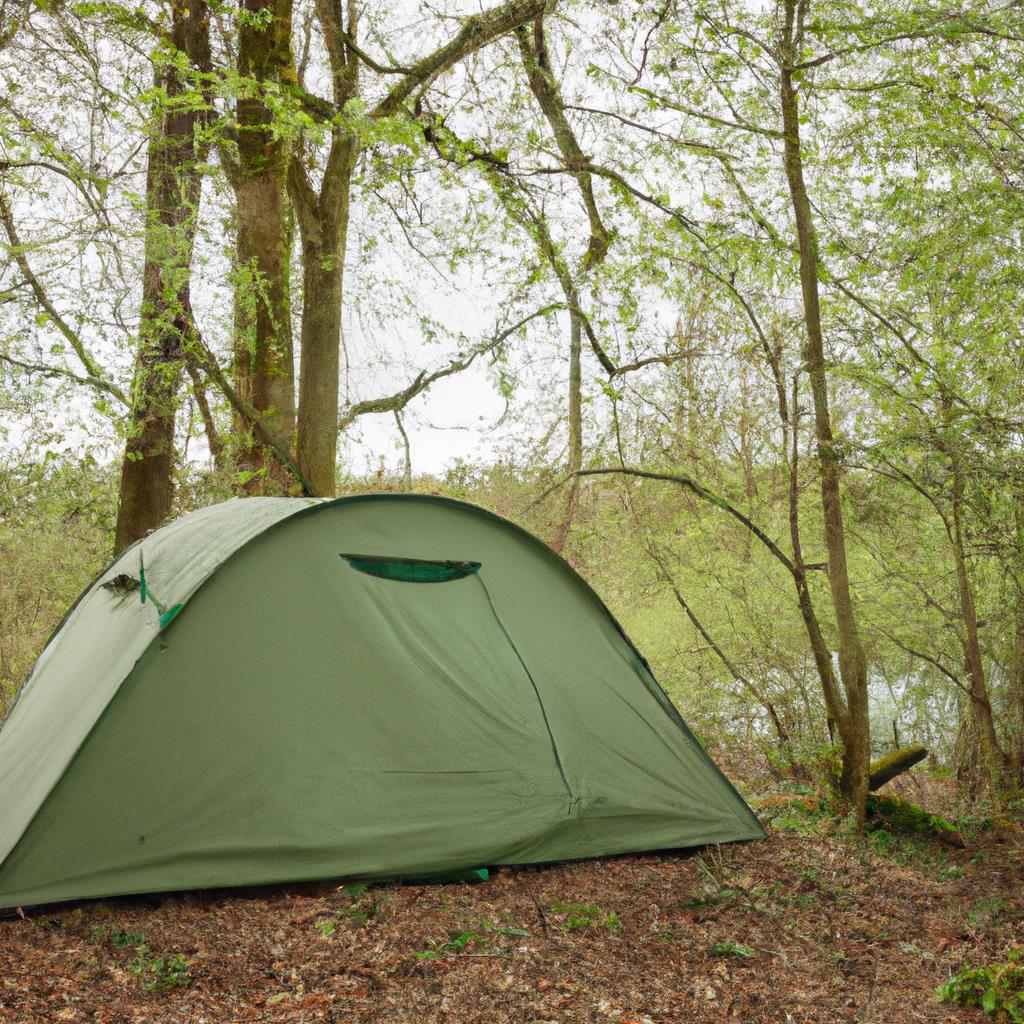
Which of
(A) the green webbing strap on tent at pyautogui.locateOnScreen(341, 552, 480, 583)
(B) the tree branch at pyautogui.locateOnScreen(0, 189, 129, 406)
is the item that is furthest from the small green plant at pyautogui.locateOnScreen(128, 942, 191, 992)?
(B) the tree branch at pyautogui.locateOnScreen(0, 189, 129, 406)

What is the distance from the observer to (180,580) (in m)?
3.75

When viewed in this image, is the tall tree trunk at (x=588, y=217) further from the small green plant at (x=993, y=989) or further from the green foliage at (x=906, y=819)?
the small green plant at (x=993, y=989)

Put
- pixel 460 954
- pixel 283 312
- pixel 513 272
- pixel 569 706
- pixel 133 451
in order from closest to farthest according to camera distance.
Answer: pixel 460 954
pixel 569 706
pixel 133 451
pixel 283 312
pixel 513 272

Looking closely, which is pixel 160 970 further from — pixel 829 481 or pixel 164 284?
pixel 164 284

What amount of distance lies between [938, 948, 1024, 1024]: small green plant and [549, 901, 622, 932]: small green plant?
3.51 ft

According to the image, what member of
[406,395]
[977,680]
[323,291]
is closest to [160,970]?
[977,680]

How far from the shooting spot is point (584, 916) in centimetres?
336

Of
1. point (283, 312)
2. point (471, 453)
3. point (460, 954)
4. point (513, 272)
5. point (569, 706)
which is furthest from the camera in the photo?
point (471, 453)

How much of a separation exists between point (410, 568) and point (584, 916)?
1.57m

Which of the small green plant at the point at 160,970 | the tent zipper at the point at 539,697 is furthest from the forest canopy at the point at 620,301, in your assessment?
the small green plant at the point at 160,970

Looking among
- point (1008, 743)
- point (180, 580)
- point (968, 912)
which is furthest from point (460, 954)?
point (1008, 743)

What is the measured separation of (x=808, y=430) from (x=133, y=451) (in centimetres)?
444

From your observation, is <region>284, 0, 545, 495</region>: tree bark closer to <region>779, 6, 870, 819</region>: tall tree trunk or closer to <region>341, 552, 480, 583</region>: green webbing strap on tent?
<region>779, 6, 870, 819</region>: tall tree trunk

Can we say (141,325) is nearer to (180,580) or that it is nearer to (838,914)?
(180,580)
